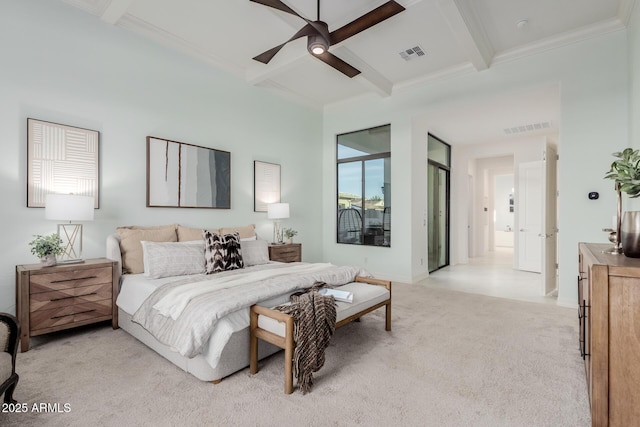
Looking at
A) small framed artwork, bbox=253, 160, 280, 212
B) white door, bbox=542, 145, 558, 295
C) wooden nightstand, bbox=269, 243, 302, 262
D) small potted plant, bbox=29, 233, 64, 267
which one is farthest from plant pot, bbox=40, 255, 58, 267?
white door, bbox=542, 145, 558, 295

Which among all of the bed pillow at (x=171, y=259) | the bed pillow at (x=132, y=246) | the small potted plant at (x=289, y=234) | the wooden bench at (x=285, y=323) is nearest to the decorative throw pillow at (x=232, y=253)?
the bed pillow at (x=171, y=259)

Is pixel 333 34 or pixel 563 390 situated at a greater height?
pixel 333 34

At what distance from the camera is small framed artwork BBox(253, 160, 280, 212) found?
4.98 metres

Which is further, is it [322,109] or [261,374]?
[322,109]

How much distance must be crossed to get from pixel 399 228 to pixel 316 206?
1.71m

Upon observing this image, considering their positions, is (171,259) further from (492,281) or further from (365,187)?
(492,281)

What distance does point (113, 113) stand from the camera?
345cm

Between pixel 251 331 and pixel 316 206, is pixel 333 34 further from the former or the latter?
pixel 316 206

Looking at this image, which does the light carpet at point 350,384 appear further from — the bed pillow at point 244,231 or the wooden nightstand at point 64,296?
the bed pillow at point 244,231

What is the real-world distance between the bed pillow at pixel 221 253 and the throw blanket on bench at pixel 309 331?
125 centimetres

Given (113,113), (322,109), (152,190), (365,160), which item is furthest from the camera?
(322,109)

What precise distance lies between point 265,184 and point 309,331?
338 cm

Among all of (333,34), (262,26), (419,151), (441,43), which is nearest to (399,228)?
(419,151)

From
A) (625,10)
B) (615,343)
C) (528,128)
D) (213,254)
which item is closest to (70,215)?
(213,254)
